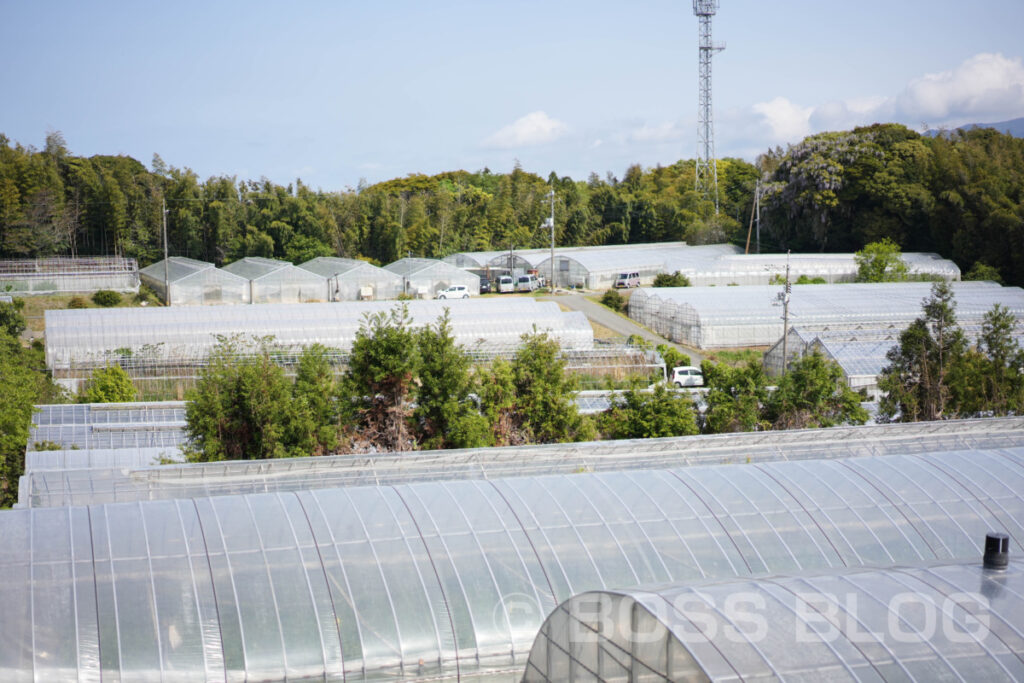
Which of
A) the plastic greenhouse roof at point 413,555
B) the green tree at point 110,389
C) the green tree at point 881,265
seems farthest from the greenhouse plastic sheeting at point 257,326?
the plastic greenhouse roof at point 413,555

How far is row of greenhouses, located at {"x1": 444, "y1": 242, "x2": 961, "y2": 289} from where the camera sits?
52.8 m

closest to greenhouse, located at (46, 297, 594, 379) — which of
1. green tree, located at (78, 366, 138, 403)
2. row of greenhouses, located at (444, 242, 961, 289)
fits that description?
green tree, located at (78, 366, 138, 403)

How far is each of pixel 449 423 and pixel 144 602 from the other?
10088 mm

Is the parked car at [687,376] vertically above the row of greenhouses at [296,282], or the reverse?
the row of greenhouses at [296,282]

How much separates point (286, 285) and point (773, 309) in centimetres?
2467

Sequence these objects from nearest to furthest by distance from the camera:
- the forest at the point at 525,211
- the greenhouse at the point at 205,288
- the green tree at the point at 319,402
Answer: the green tree at the point at 319,402, the greenhouse at the point at 205,288, the forest at the point at 525,211

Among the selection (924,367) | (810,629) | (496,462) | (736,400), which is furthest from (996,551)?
(924,367)

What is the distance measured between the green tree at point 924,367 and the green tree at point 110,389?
20.9 m

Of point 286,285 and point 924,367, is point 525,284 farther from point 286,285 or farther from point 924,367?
point 924,367

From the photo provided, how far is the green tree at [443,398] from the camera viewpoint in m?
18.5

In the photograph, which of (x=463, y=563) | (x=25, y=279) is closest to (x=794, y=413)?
(x=463, y=563)

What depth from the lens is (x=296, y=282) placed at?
48.1 metres

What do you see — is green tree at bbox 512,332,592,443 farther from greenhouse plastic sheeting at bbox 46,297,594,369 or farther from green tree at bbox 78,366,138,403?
greenhouse plastic sheeting at bbox 46,297,594,369

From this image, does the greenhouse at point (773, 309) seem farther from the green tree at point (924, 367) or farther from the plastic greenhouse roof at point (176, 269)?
the plastic greenhouse roof at point (176, 269)
